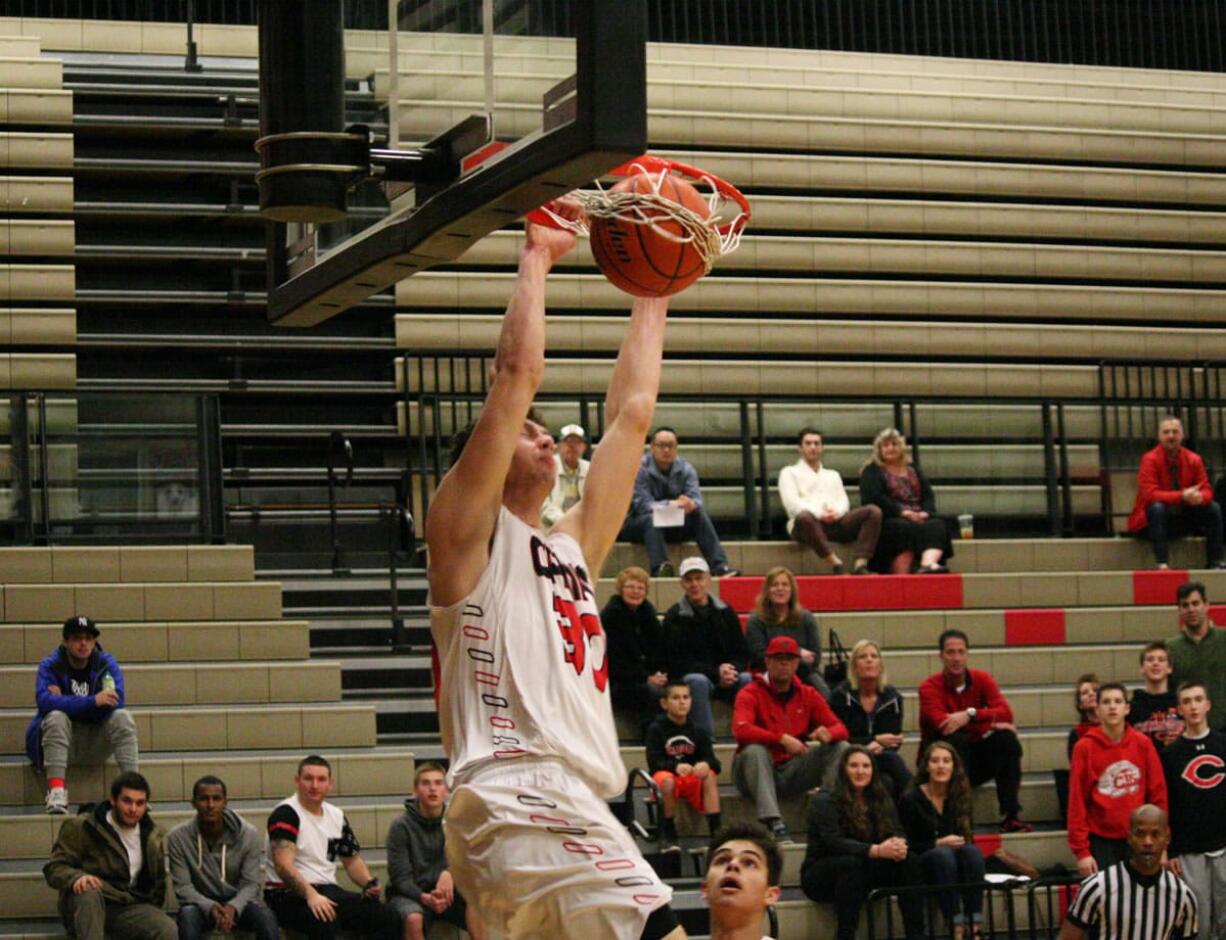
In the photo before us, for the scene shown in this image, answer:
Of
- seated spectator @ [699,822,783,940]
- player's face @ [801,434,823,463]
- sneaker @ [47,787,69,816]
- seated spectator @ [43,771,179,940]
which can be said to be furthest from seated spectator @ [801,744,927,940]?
seated spectator @ [699,822,783,940]

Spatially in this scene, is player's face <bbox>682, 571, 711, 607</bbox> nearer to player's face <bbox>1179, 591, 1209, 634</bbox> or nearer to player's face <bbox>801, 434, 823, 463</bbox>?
player's face <bbox>801, 434, 823, 463</bbox>

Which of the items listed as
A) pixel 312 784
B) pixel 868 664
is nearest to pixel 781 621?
pixel 868 664

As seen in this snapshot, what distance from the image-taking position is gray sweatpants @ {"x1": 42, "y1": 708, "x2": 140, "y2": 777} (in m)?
9.34

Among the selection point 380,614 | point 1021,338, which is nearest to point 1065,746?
point 380,614

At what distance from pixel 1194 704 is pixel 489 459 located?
640 cm

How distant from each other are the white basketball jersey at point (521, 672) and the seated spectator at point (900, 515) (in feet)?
26.1

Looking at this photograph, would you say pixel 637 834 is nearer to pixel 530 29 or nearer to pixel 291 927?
pixel 291 927

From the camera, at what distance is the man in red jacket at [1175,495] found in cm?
1280

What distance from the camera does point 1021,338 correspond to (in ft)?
50.2

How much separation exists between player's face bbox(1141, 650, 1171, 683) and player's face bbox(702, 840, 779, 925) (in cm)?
584

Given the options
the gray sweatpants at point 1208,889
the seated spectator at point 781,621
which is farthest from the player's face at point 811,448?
the gray sweatpants at point 1208,889

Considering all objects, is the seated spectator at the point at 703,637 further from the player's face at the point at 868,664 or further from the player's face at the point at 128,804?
the player's face at the point at 128,804

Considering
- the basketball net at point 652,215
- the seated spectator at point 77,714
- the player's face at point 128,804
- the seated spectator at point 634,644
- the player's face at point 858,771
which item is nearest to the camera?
the basketball net at point 652,215

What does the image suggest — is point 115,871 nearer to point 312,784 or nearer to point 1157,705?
point 312,784
